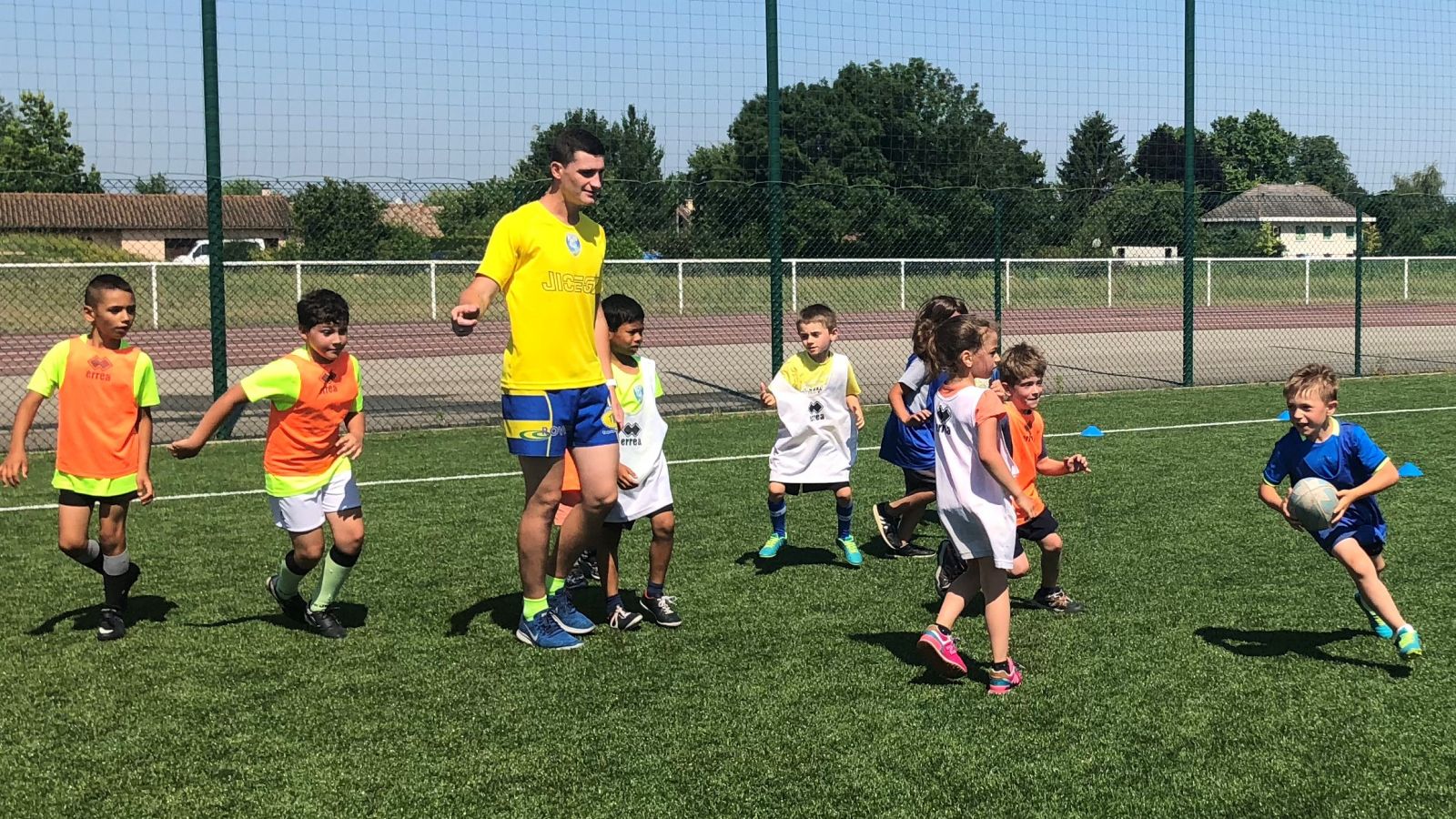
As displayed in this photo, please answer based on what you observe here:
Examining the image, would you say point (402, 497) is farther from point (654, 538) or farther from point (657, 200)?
point (657, 200)

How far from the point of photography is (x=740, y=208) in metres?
14.2

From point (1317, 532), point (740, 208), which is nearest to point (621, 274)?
point (740, 208)

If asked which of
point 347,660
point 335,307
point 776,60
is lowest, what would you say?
point 347,660

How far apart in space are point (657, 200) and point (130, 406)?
966cm

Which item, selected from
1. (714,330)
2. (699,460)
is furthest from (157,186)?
(714,330)

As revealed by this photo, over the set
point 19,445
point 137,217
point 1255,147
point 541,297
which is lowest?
point 19,445

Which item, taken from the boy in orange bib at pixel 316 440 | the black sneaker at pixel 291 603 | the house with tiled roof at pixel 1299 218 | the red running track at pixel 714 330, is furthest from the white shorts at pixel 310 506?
the house with tiled roof at pixel 1299 218

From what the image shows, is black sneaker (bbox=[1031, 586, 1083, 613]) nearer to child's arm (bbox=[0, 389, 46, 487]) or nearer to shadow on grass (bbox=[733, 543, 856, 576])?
shadow on grass (bbox=[733, 543, 856, 576])

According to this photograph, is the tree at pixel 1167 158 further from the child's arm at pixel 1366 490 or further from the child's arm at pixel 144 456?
the child's arm at pixel 144 456

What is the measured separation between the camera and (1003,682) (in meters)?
4.68

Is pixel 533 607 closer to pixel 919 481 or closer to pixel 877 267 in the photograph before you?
pixel 919 481

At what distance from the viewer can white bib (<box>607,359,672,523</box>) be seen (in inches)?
228

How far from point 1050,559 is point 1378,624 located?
1.33 meters

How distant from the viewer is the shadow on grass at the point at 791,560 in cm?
688
